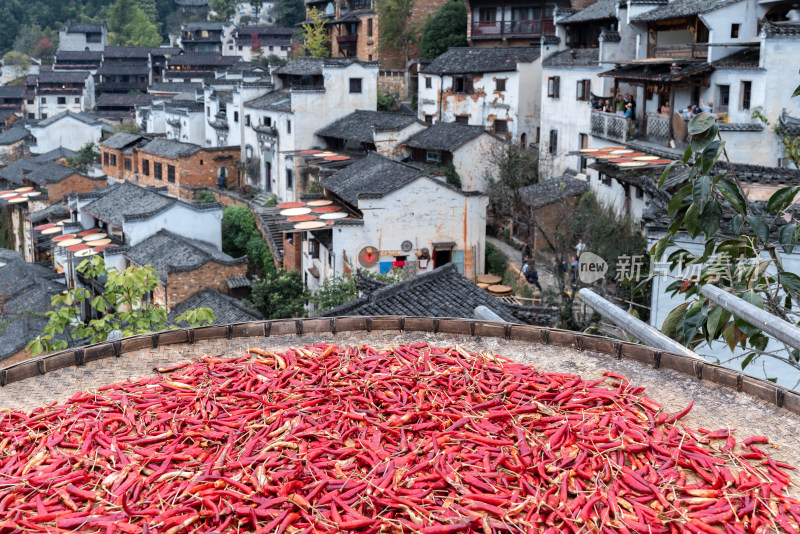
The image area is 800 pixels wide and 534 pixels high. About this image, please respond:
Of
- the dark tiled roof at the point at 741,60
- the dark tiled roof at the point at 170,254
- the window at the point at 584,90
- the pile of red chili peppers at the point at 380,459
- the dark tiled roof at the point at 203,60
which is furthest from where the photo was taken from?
the dark tiled roof at the point at 203,60

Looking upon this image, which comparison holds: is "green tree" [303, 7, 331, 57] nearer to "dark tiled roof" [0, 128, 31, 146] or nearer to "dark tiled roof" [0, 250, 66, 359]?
"dark tiled roof" [0, 128, 31, 146]

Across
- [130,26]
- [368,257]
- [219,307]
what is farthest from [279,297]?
[130,26]

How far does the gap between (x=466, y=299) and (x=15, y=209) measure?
3538 cm

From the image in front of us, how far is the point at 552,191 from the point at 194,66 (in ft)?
165

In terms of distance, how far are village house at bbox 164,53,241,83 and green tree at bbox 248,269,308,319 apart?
47.9m

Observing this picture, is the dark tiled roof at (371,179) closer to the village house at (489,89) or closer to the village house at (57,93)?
the village house at (489,89)

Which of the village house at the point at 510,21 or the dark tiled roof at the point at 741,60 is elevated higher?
the village house at the point at 510,21

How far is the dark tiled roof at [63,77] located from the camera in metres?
71.1

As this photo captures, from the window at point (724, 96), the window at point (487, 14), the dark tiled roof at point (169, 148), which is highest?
the window at point (487, 14)

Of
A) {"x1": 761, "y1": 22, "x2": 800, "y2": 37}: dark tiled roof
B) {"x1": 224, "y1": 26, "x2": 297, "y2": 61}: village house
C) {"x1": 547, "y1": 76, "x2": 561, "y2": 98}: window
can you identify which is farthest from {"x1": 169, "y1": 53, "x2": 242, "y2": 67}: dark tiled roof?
{"x1": 761, "y1": 22, "x2": 800, "y2": 37}: dark tiled roof

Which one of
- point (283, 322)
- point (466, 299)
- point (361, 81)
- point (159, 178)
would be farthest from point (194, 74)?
→ point (283, 322)

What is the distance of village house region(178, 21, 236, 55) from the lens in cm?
7675

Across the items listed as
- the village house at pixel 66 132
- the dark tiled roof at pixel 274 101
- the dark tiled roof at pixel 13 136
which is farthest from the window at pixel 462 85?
the dark tiled roof at pixel 13 136

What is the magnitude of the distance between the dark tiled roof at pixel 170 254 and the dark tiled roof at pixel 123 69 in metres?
47.2
